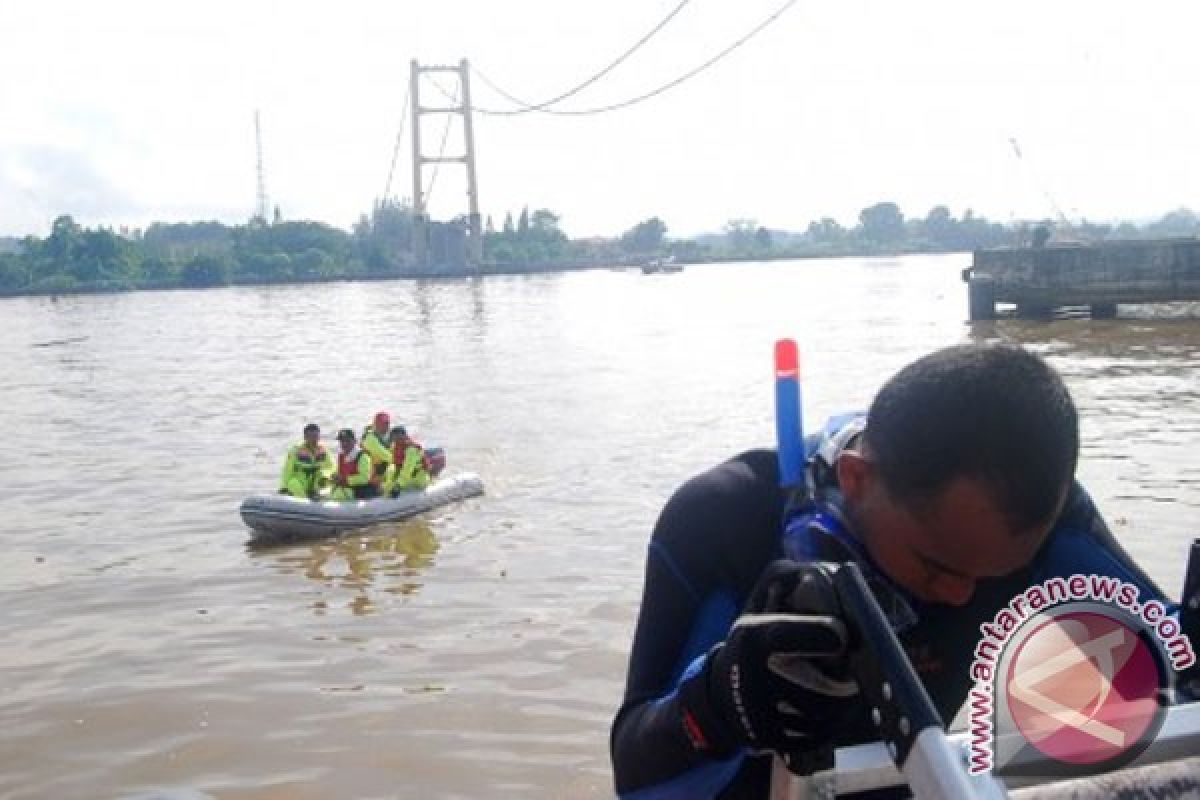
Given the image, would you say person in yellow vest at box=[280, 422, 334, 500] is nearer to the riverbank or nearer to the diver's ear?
the diver's ear

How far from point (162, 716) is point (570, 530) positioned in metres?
6.14

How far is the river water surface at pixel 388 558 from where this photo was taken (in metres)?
8.08

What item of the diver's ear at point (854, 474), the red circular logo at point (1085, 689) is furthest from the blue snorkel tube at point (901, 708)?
the diver's ear at point (854, 474)

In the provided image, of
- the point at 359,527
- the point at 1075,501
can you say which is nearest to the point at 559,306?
the point at 359,527

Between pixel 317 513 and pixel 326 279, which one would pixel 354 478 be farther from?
pixel 326 279

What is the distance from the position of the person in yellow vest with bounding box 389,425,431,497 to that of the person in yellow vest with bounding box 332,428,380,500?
0.27 m

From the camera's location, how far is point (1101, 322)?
38.0 m

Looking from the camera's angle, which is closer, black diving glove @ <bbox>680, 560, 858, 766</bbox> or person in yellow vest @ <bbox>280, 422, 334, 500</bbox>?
black diving glove @ <bbox>680, 560, 858, 766</bbox>

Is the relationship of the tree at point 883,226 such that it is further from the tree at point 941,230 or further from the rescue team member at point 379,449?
the rescue team member at point 379,449

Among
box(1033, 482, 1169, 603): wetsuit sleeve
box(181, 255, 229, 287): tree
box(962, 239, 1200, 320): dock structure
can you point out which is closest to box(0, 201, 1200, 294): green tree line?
box(181, 255, 229, 287): tree

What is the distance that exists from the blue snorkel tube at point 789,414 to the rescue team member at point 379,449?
13691mm

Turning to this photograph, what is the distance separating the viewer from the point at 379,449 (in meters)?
15.5

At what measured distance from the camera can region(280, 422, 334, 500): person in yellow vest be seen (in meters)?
15.1

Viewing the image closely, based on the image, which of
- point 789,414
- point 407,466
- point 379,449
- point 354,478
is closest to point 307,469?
point 354,478
